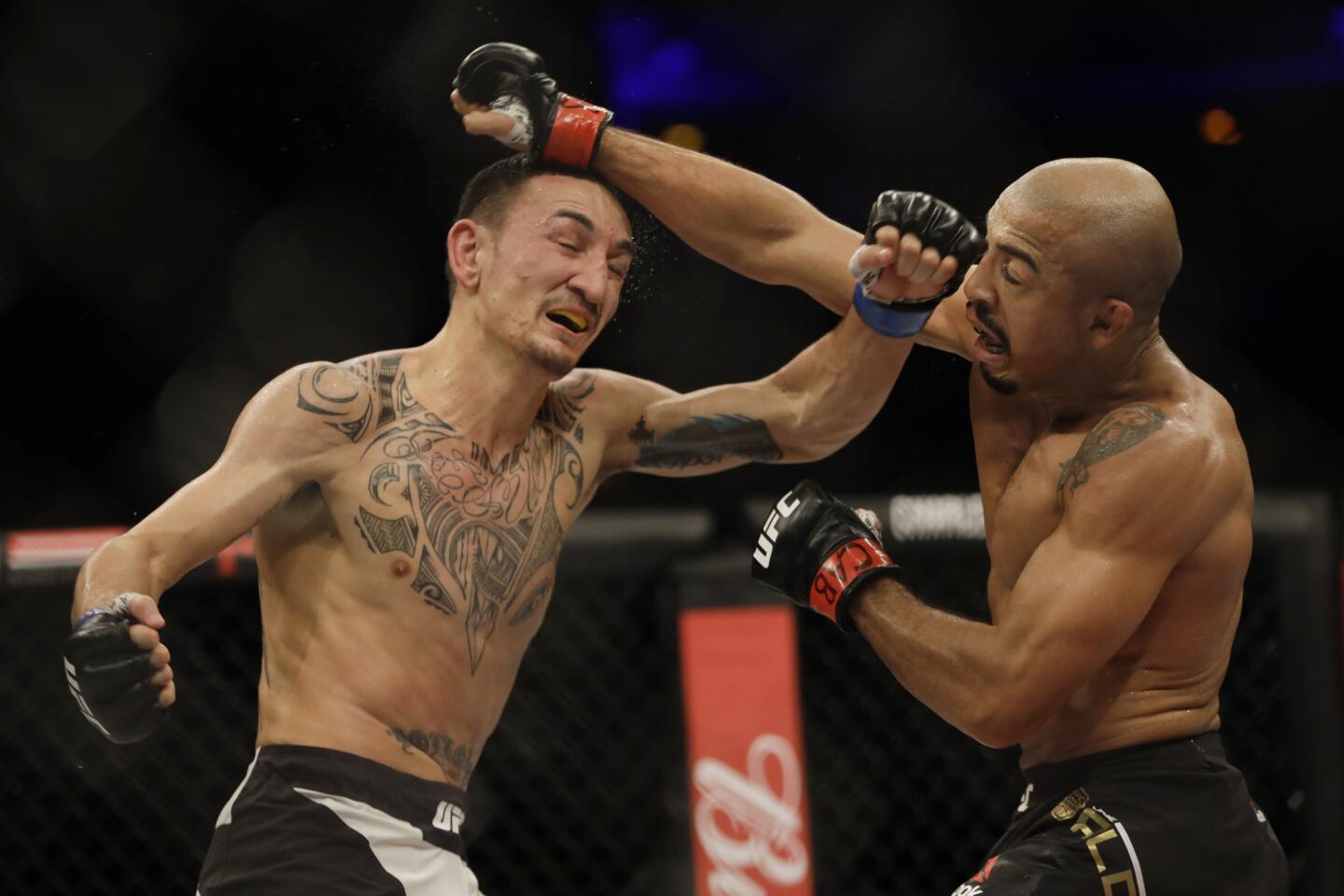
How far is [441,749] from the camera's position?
1915 millimetres

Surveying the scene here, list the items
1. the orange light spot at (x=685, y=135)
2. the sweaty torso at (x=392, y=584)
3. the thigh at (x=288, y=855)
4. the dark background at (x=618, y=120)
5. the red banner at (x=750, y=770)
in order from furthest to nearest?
the orange light spot at (x=685, y=135), the dark background at (x=618, y=120), the red banner at (x=750, y=770), the sweaty torso at (x=392, y=584), the thigh at (x=288, y=855)

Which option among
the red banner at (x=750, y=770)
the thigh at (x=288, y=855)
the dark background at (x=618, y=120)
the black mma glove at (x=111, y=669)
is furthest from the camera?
the dark background at (x=618, y=120)

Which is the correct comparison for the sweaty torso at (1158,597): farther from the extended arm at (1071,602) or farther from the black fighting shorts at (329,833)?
the black fighting shorts at (329,833)

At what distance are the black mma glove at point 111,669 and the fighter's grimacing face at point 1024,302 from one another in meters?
1.11

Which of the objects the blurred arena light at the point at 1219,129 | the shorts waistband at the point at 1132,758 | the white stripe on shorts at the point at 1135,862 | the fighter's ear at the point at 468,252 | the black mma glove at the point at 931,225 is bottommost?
the white stripe on shorts at the point at 1135,862

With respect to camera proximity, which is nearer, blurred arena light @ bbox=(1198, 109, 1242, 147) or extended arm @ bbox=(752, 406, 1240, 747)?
extended arm @ bbox=(752, 406, 1240, 747)

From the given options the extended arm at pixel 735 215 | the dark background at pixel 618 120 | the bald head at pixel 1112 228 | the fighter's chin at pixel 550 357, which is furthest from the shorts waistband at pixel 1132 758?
the dark background at pixel 618 120

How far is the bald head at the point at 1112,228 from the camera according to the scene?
1814 mm

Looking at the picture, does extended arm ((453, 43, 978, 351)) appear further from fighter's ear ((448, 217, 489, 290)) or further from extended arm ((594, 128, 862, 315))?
fighter's ear ((448, 217, 489, 290))

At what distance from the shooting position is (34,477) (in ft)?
11.5

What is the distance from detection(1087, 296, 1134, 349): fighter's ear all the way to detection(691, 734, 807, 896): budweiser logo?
104cm

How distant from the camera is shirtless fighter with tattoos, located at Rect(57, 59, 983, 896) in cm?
178

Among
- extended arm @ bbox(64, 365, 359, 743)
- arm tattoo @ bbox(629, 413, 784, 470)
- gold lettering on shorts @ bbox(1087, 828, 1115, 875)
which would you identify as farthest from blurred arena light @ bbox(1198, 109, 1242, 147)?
extended arm @ bbox(64, 365, 359, 743)

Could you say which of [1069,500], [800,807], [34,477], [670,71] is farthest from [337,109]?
[1069,500]
